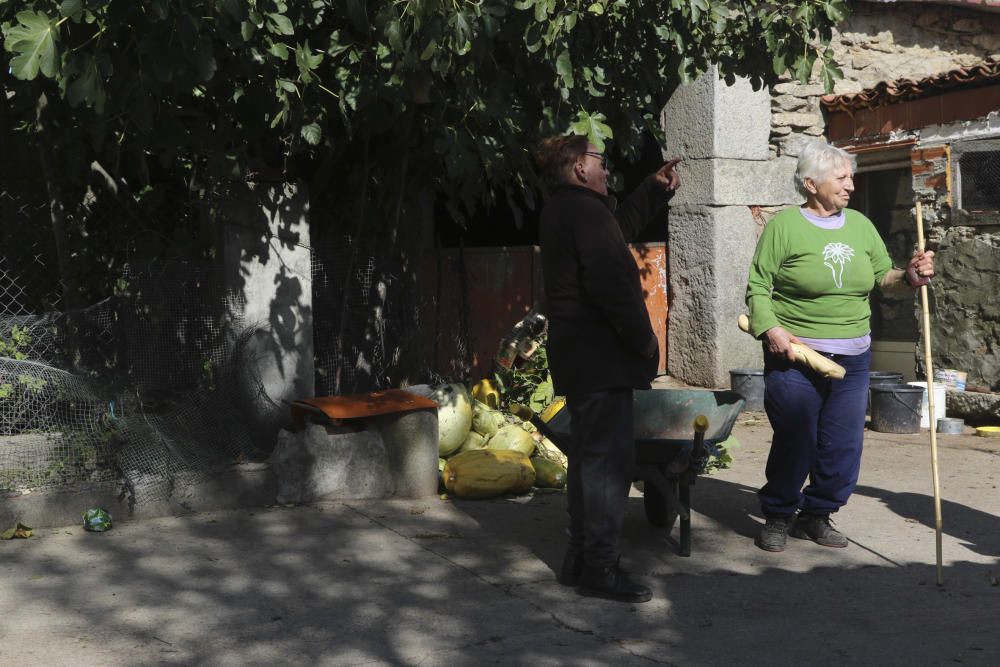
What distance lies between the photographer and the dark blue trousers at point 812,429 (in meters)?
5.34

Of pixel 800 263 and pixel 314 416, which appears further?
pixel 314 416

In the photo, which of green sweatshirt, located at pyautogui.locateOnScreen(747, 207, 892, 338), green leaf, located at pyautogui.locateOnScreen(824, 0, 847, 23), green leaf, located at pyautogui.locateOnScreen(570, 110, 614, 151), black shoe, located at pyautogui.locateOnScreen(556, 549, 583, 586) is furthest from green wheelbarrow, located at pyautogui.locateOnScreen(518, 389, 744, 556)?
green leaf, located at pyautogui.locateOnScreen(824, 0, 847, 23)

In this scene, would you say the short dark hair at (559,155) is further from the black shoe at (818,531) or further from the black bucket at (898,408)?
the black bucket at (898,408)

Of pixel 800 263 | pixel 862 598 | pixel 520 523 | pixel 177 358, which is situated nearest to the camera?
pixel 862 598

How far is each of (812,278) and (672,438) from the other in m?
1.07

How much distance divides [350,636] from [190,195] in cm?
358

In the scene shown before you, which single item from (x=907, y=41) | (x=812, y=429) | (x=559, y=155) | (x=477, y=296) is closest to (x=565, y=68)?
(x=559, y=155)

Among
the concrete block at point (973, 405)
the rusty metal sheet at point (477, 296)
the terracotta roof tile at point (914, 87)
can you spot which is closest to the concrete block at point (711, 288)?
the rusty metal sheet at point (477, 296)

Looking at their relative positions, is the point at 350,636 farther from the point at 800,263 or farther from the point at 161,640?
the point at 800,263

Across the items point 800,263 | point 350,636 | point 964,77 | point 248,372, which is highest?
point 964,77

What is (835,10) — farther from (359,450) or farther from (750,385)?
(750,385)

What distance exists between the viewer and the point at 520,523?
5969 mm

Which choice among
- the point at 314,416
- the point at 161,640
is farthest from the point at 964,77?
the point at 161,640

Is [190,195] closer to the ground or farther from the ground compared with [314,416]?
farther from the ground
